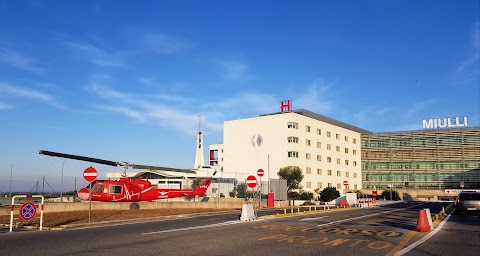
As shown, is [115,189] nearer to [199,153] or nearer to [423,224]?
[423,224]

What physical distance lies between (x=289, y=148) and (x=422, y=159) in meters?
45.2

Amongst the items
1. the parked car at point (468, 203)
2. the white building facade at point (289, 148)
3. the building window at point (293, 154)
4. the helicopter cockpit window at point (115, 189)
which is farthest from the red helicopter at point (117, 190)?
the building window at point (293, 154)

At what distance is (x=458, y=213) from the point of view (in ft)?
90.5

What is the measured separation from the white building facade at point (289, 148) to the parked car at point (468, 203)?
5177 centimetres

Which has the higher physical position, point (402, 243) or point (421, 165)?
point (421, 165)

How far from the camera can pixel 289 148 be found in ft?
276

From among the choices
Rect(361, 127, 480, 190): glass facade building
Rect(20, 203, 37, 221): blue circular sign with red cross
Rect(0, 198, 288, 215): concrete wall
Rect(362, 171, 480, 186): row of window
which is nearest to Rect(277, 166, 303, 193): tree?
Rect(0, 198, 288, 215): concrete wall

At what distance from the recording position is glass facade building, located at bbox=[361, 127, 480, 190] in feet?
335

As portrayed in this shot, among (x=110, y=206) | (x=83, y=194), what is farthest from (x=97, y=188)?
(x=110, y=206)

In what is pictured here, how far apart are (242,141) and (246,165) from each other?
6.02m

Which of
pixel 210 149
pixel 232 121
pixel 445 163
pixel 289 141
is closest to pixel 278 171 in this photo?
pixel 289 141

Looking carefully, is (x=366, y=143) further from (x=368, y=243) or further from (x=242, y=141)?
(x=368, y=243)

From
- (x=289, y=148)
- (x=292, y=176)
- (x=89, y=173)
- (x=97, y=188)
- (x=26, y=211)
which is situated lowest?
(x=26, y=211)

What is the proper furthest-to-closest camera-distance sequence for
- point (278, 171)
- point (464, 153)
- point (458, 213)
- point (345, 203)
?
point (464, 153)
point (278, 171)
point (345, 203)
point (458, 213)
